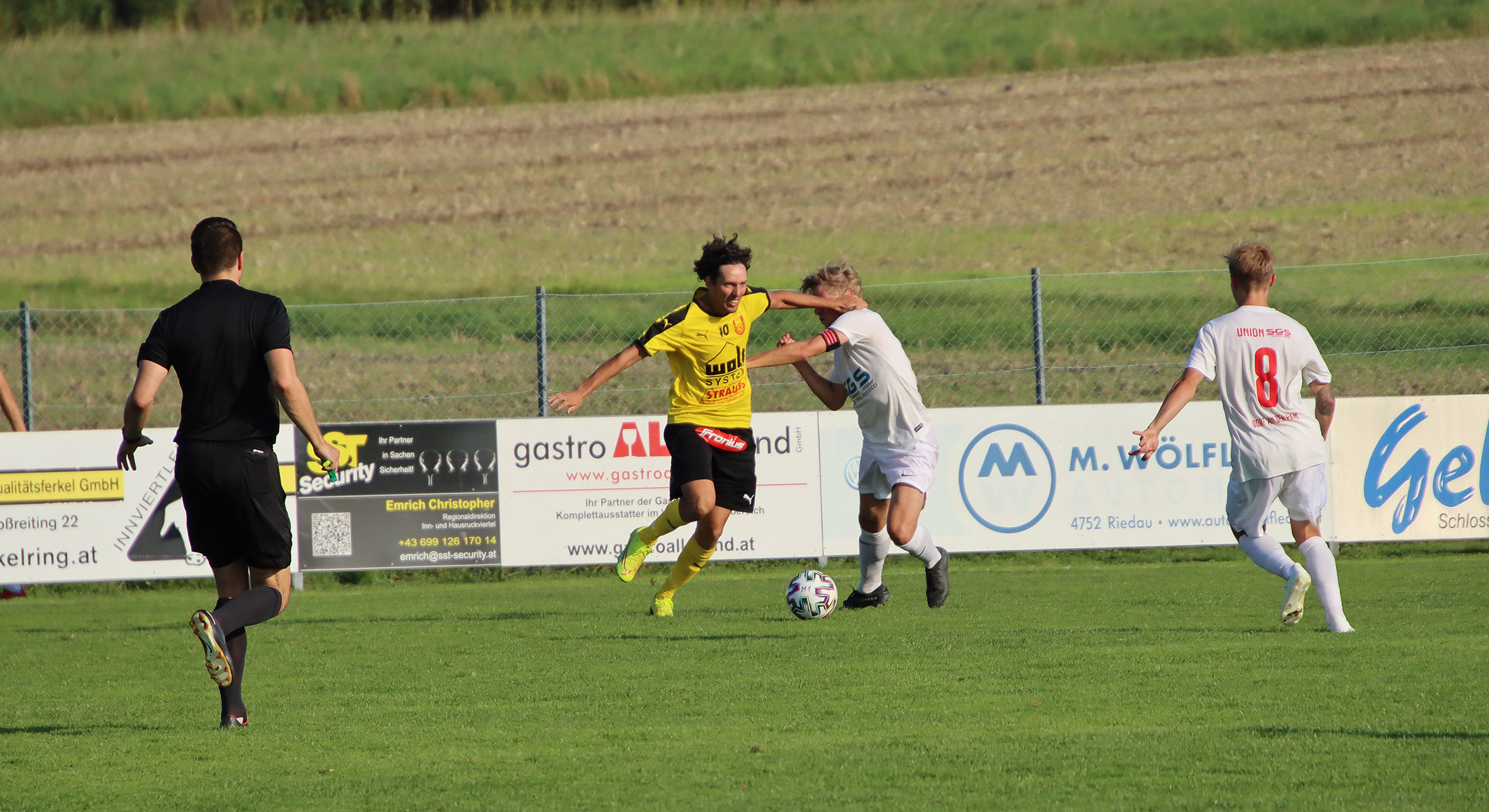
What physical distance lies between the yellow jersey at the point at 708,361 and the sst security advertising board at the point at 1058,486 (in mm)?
3781

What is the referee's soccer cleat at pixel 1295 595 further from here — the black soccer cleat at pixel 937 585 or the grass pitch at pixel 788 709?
the black soccer cleat at pixel 937 585

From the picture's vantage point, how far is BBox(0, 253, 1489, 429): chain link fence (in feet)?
62.3

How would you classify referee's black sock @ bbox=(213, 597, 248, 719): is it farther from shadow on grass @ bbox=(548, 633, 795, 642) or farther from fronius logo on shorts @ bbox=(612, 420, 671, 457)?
fronius logo on shorts @ bbox=(612, 420, 671, 457)

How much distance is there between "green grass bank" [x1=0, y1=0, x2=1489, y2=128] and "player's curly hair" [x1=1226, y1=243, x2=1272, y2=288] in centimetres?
2889

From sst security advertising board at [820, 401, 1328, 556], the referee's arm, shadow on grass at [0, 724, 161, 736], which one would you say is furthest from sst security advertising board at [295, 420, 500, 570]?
the referee's arm

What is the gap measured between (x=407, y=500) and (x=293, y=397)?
7018 millimetres

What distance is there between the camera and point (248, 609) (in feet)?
19.2

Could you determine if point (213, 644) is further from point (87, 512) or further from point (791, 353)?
point (87, 512)

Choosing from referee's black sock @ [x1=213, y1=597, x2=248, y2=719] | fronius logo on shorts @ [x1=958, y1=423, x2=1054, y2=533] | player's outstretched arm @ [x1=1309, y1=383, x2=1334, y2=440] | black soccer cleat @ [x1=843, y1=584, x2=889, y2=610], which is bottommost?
black soccer cleat @ [x1=843, y1=584, x2=889, y2=610]

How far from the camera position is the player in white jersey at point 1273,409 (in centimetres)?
758

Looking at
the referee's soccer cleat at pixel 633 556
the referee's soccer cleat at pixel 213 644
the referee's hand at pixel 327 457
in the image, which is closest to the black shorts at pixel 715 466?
the referee's soccer cleat at pixel 633 556

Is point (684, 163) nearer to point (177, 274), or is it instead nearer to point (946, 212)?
point (946, 212)

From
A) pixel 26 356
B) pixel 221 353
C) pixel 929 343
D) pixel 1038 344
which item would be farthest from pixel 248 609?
pixel 929 343

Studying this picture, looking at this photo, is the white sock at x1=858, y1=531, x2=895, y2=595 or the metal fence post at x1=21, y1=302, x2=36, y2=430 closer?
the white sock at x1=858, y1=531, x2=895, y2=595
